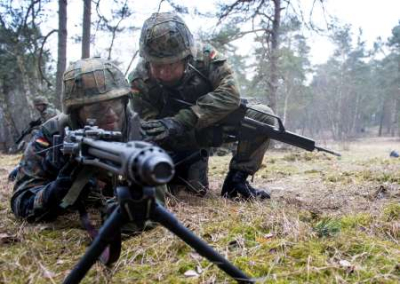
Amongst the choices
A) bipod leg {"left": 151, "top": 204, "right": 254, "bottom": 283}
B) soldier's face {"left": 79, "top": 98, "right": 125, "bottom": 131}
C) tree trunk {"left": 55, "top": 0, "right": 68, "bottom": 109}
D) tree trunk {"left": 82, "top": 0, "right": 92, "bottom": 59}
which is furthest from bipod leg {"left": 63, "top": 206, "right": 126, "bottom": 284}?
tree trunk {"left": 55, "top": 0, "right": 68, "bottom": 109}

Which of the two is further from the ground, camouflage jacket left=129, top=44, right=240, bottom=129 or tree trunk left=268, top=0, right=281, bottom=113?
tree trunk left=268, top=0, right=281, bottom=113

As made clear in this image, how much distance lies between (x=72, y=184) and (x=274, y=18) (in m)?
13.4

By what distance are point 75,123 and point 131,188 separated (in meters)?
1.52

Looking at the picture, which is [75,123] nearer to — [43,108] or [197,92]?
[197,92]

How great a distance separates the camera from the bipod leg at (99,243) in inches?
64.3

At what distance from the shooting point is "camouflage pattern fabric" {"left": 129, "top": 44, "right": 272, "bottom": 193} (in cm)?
377

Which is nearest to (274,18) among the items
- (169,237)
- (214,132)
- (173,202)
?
(214,132)

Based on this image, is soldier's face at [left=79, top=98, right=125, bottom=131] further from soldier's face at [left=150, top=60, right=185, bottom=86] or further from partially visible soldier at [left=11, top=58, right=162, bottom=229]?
soldier's face at [left=150, top=60, right=185, bottom=86]

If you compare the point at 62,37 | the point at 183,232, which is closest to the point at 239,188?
the point at 183,232

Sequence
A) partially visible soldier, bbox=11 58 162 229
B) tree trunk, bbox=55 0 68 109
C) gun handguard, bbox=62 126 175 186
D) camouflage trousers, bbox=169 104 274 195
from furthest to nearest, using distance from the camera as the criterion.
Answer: tree trunk, bbox=55 0 68 109 < camouflage trousers, bbox=169 104 274 195 < partially visible soldier, bbox=11 58 162 229 < gun handguard, bbox=62 126 175 186

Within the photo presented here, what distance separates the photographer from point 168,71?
360 cm

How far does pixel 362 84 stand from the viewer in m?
46.2

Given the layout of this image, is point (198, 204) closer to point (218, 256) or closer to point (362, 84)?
point (218, 256)

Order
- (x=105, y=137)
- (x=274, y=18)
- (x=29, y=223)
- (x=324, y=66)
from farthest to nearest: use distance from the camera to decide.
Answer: (x=324, y=66) → (x=274, y=18) → (x=29, y=223) → (x=105, y=137)
